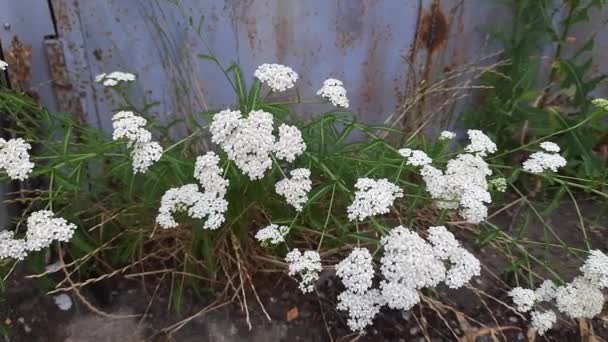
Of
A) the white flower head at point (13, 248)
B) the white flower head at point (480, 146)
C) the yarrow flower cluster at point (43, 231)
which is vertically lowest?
the white flower head at point (13, 248)

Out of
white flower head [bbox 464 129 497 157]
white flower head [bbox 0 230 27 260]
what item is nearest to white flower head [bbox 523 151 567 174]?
white flower head [bbox 464 129 497 157]

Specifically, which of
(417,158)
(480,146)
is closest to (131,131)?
(417,158)

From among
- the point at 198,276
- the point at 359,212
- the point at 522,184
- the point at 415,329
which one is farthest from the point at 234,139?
the point at 522,184

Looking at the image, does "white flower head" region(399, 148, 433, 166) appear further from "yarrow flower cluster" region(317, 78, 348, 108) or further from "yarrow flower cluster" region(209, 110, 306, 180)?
"yarrow flower cluster" region(209, 110, 306, 180)

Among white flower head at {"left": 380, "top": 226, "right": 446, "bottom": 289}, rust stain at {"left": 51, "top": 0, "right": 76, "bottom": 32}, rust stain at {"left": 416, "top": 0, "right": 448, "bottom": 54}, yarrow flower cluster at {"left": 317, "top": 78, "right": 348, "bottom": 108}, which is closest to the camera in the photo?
white flower head at {"left": 380, "top": 226, "right": 446, "bottom": 289}

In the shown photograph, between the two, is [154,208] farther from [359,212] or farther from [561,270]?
[561,270]

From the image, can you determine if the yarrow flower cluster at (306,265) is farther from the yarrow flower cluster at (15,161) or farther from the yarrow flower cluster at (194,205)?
the yarrow flower cluster at (15,161)

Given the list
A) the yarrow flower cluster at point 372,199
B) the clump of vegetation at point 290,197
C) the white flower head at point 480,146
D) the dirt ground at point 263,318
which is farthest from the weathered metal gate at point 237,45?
the yarrow flower cluster at point 372,199
